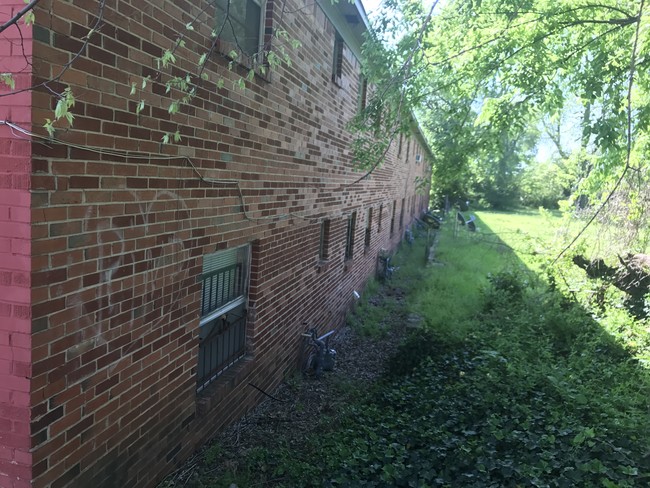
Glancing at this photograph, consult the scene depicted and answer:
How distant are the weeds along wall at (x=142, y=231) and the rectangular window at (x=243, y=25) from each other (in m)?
0.12

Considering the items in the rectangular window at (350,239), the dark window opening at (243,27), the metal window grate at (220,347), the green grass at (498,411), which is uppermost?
the dark window opening at (243,27)

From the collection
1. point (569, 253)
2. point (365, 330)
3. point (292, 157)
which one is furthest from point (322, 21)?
point (569, 253)

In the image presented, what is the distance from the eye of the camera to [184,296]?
132 inches

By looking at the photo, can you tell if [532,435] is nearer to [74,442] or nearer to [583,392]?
[583,392]

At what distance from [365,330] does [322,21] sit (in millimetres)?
5079

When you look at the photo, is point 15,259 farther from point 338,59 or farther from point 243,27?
point 338,59

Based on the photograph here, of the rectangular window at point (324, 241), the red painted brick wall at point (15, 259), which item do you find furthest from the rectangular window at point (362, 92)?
the red painted brick wall at point (15, 259)

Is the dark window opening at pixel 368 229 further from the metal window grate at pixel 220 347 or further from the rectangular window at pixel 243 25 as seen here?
the rectangular window at pixel 243 25

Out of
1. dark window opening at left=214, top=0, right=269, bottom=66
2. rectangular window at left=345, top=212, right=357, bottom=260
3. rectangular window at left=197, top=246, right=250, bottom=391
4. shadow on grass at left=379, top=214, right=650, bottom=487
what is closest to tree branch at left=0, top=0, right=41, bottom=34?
dark window opening at left=214, top=0, right=269, bottom=66

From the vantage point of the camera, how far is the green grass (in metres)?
3.66

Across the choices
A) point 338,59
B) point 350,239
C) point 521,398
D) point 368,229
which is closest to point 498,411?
point 521,398

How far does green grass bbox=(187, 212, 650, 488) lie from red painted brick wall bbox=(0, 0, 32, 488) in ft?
5.45

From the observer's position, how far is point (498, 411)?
4750 millimetres

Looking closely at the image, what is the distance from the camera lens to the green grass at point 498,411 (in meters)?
3.66
